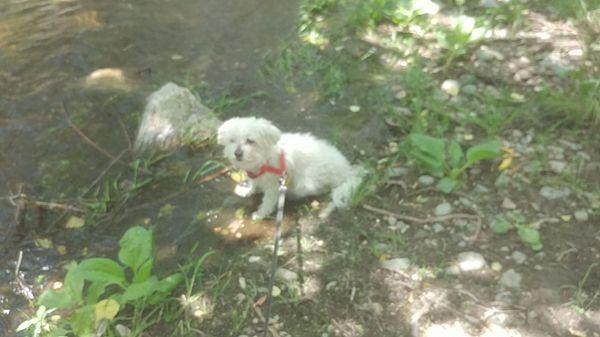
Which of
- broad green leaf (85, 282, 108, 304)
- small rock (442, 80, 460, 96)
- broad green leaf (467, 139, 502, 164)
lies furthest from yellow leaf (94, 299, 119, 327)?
small rock (442, 80, 460, 96)

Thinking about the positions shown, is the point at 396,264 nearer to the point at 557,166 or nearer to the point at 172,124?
the point at 557,166

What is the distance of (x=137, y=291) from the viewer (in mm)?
3023

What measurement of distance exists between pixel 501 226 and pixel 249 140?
1.72 m

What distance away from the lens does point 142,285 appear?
3.06 metres

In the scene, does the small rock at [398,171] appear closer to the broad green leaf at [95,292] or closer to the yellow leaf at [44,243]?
the broad green leaf at [95,292]

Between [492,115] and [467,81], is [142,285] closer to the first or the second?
[492,115]

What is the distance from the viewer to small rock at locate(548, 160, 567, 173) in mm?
3807

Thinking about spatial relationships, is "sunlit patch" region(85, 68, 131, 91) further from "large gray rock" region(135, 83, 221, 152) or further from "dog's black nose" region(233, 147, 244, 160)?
"dog's black nose" region(233, 147, 244, 160)

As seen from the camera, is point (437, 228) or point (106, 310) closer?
point (106, 310)

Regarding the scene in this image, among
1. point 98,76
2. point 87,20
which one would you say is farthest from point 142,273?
point 87,20

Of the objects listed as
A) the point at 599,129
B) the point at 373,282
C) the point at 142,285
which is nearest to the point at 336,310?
the point at 373,282

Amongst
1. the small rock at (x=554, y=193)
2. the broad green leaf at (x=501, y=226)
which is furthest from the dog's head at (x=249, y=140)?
the small rock at (x=554, y=193)

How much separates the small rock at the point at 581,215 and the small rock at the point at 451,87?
1.57m

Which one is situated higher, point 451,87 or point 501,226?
point 451,87
